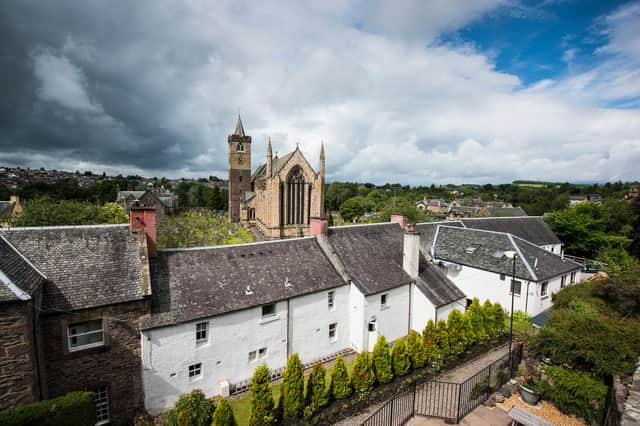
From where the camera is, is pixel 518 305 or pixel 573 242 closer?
pixel 518 305

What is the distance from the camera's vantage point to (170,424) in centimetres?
1148

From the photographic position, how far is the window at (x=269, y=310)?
16312 mm

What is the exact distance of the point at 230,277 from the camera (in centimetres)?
1641

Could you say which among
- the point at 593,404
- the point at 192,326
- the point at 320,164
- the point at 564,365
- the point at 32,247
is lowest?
the point at 593,404

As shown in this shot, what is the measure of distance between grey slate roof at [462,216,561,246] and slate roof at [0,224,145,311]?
38.5 metres

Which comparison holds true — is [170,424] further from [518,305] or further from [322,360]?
[518,305]

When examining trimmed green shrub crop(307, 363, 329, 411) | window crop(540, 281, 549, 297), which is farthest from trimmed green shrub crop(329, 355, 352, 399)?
window crop(540, 281, 549, 297)

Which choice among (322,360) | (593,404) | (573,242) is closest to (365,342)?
(322,360)

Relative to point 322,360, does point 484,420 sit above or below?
above

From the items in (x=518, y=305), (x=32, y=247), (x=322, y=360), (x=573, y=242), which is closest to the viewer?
(x=32, y=247)

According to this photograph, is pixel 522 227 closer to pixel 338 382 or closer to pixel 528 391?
pixel 528 391

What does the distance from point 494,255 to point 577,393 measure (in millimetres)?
11105

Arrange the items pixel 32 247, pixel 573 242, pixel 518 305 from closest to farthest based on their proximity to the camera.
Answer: pixel 32 247 < pixel 518 305 < pixel 573 242

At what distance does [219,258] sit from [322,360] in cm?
949
